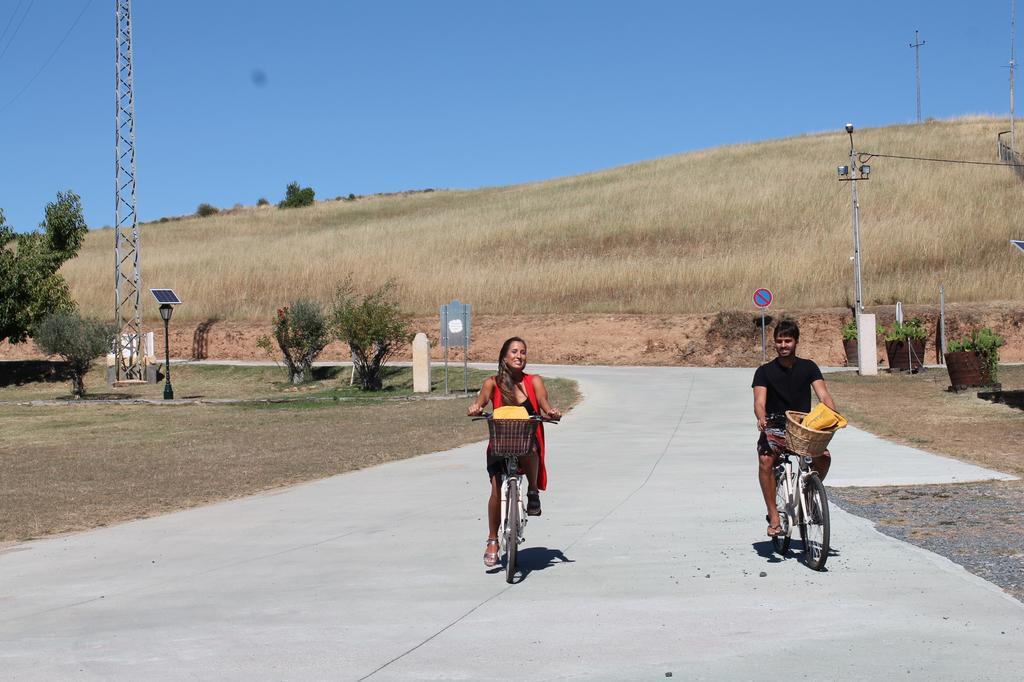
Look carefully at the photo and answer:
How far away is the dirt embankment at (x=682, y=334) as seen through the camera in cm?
4444

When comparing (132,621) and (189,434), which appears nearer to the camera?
(132,621)

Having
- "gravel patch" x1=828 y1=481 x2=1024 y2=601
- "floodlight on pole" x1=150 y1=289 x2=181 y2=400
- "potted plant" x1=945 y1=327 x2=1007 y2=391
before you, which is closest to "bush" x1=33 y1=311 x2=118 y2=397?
"floodlight on pole" x1=150 y1=289 x2=181 y2=400

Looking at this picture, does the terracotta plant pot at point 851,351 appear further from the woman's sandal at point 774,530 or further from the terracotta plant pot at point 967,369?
the woman's sandal at point 774,530

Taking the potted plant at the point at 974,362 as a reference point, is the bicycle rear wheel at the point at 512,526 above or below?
below

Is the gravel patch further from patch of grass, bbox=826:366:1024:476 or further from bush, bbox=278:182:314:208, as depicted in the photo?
bush, bbox=278:182:314:208

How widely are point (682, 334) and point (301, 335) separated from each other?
53.4 feet

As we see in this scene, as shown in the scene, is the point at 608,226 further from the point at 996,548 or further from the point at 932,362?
the point at 996,548

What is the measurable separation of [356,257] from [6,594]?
62.5 meters

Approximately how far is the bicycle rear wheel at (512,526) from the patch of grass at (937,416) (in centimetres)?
815

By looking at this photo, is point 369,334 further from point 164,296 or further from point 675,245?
point 675,245

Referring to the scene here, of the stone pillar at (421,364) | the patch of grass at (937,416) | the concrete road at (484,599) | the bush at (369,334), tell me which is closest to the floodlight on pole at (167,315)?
the bush at (369,334)

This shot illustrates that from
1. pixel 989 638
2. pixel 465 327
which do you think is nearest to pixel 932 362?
pixel 465 327

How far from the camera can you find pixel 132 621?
7277 millimetres

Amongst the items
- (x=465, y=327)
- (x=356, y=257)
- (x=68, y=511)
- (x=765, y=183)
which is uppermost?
(x=765, y=183)
